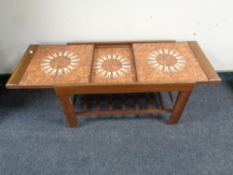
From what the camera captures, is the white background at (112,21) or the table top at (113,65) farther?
the white background at (112,21)

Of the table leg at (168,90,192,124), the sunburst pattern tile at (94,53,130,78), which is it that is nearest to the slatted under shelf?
the table leg at (168,90,192,124)

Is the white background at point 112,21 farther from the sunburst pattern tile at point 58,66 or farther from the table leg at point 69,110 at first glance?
the table leg at point 69,110

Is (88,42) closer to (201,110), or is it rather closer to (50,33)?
(50,33)

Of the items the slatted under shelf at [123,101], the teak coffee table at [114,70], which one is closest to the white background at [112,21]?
the teak coffee table at [114,70]

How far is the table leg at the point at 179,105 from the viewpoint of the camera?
1.16m

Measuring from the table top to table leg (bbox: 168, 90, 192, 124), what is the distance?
10cm

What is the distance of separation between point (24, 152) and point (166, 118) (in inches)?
40.7

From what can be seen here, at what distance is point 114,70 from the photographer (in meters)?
1.19

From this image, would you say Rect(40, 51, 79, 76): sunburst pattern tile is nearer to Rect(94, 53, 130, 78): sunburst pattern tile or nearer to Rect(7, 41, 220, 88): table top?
Rect(7, 41, 220, 88): table top

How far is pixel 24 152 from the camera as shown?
1.30 meters

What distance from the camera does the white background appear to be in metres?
1.26

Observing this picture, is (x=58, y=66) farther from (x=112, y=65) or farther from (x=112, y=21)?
(x=112, y=21)

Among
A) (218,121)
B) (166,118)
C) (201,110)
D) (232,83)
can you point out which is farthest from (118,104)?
(232,83)

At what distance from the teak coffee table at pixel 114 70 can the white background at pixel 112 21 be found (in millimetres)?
105
